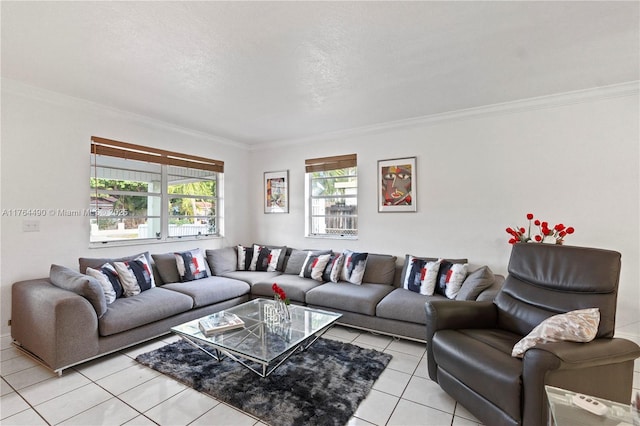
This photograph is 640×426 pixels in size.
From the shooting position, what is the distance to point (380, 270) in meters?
3.94

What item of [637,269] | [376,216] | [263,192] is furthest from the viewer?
[263,192]

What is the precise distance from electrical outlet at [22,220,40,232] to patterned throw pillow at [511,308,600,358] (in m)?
4.28

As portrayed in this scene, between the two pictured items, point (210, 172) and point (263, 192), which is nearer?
point (210, 172)

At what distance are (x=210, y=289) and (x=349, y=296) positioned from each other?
1641 mm

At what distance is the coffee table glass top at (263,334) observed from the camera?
219 cm

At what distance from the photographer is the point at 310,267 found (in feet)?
13.7

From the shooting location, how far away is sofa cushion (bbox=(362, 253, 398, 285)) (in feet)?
12.8

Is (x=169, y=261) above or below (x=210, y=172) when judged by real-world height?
below

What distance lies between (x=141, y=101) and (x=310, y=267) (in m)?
2.83

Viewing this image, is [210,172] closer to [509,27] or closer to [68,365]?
[68,365]

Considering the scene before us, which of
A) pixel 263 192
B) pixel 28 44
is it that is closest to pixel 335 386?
pixel 28 44

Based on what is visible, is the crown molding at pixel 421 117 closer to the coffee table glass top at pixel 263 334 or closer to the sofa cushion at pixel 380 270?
the sofa cushion at pixel 380 270

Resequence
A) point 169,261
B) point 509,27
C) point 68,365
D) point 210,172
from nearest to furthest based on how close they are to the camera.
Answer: point 509,27 < point 68,365 < point 169,261 < point 210,172

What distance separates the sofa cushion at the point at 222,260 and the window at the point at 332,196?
1.25 meters
